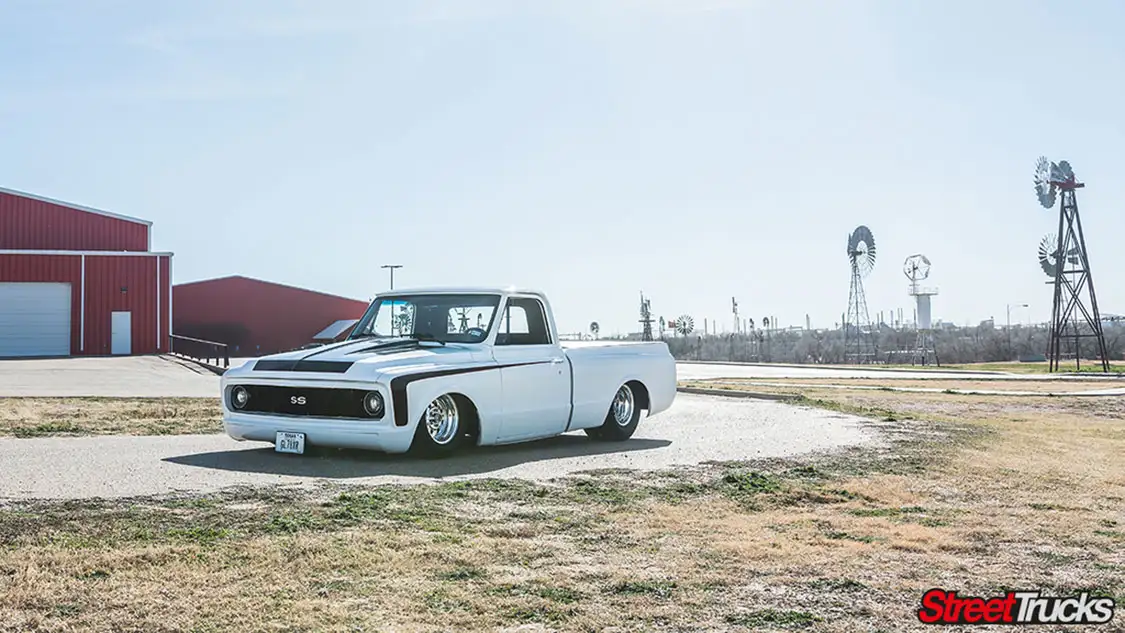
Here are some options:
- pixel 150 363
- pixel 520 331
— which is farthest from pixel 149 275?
pixel 520 331

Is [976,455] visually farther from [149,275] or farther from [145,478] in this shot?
[149,275]

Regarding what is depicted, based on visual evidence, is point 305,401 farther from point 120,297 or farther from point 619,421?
point 120,297

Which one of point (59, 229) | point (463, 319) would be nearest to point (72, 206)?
point (59, 229)

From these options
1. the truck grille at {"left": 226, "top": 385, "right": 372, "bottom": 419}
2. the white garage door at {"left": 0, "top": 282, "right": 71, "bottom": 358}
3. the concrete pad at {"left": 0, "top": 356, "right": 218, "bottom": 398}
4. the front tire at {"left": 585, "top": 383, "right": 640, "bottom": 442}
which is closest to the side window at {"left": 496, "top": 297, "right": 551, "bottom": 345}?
the front tire at {"left": 585, "top": 383, "right": 640, "bottom": 442}

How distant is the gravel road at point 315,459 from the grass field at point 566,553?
669 millimetres

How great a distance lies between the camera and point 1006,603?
15.7 feet

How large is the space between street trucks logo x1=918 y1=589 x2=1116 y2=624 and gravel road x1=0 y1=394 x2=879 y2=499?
4.65 meters

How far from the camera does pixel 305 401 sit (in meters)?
9.92

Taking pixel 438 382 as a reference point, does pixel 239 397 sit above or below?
below

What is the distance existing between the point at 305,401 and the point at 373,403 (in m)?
0.80

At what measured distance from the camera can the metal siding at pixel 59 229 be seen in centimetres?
4522

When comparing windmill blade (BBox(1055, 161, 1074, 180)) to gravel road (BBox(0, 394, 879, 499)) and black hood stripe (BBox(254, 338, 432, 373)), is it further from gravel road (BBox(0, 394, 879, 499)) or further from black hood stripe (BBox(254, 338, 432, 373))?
black hood stripe (BBox(254, 338, 432, 373))

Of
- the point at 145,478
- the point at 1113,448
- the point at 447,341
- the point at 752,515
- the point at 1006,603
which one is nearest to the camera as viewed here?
the point at 1006,603

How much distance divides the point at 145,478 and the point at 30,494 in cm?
103
